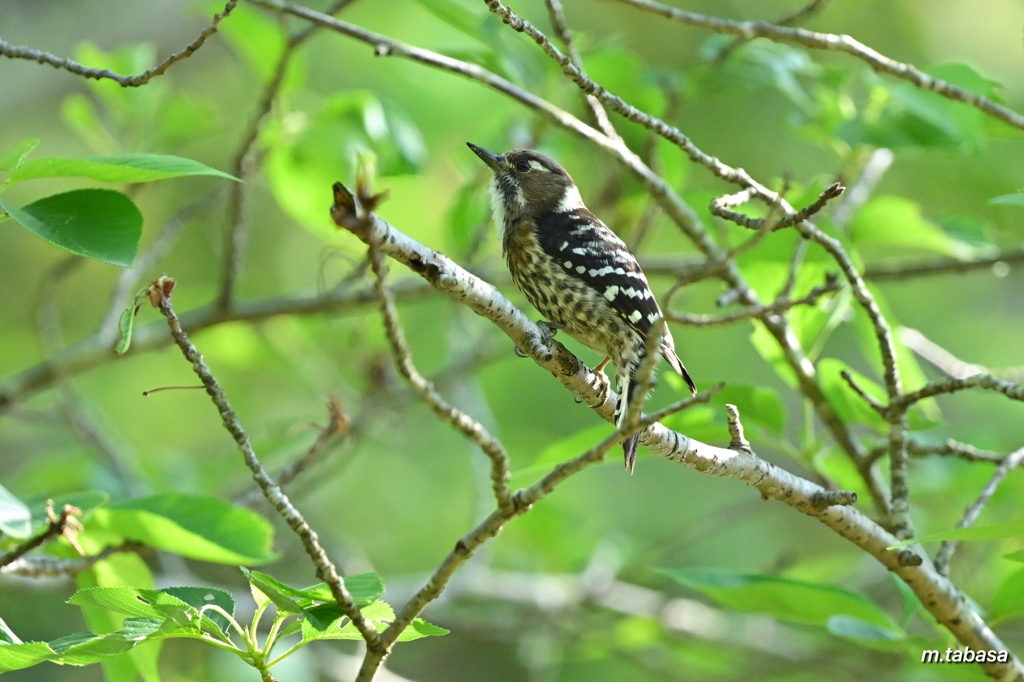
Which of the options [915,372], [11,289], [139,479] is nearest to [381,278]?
[915,372]

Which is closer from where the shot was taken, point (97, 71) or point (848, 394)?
point (97, 71)

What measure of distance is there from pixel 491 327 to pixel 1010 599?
11.5ft

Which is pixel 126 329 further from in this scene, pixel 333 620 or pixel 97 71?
pixel 97 71

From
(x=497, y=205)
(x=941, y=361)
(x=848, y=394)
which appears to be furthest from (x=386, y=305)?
(x=941, y=361)

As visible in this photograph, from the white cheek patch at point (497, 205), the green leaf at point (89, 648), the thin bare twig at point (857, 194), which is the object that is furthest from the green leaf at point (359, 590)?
the thin bare twig at point (857, 194)

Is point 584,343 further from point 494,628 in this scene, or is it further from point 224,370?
point 224,370

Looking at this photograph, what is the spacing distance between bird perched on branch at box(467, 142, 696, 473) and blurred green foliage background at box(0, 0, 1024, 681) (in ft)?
1.15

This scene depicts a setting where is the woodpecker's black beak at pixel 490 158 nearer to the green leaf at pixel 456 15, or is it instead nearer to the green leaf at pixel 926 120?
the green leaf at pixel 456 15

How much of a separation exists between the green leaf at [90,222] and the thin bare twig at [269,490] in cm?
17

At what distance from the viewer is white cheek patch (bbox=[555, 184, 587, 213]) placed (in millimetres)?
4336

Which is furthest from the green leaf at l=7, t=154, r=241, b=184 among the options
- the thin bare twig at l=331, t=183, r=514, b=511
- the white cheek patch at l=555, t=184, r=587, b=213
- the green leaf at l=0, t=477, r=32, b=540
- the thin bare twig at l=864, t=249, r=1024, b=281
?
the thin bare twig at l=864, t=249, r=1024, b=281

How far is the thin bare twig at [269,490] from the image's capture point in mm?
2195

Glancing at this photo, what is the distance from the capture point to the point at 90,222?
95.8 inches

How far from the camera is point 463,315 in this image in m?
6.10
